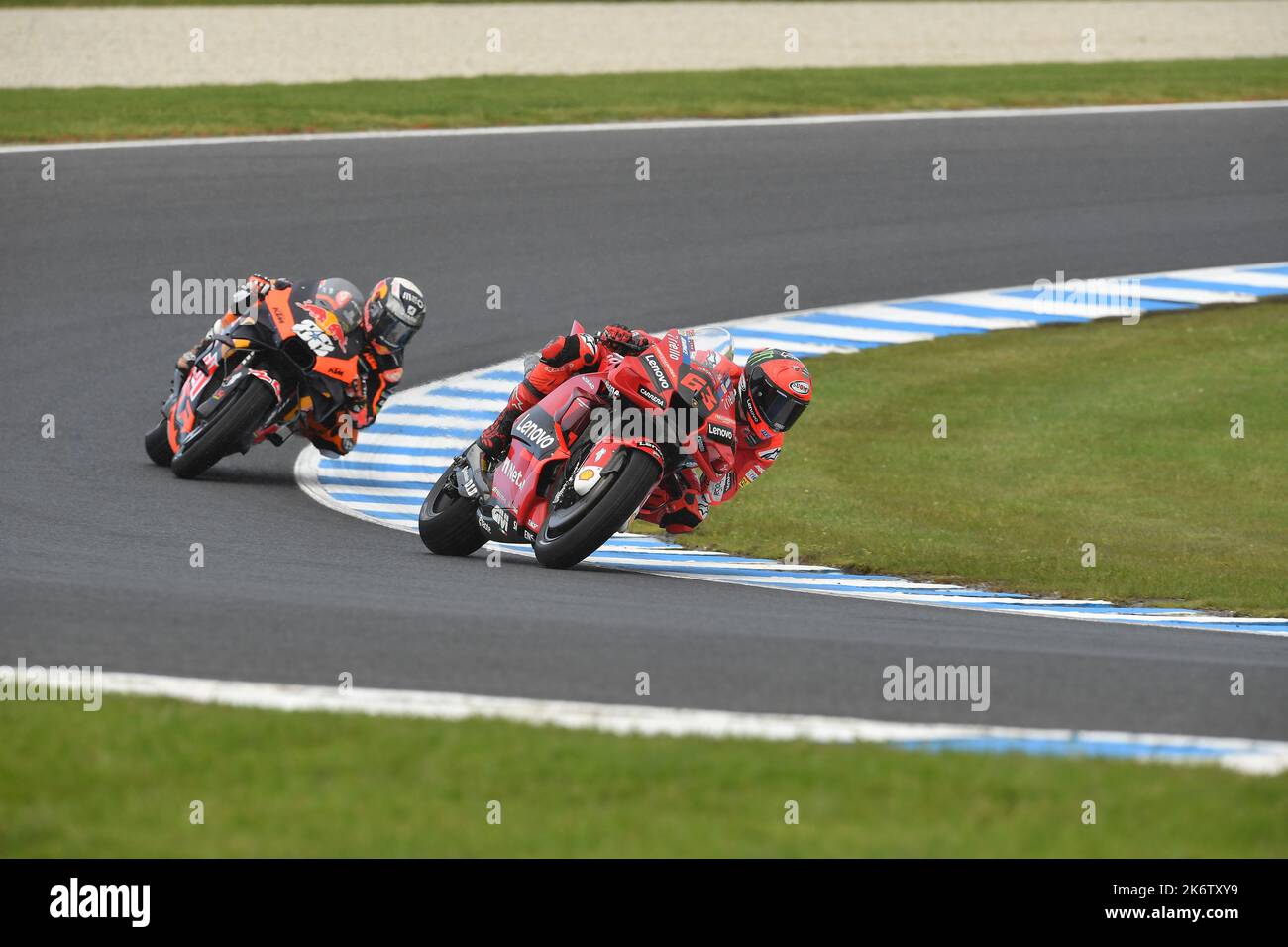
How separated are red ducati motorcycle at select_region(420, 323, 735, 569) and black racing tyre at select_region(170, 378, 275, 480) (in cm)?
192

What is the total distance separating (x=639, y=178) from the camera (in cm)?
2077

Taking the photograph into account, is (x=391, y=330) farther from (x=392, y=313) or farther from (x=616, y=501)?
(x=616, y=501)

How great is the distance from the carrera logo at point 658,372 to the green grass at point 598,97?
41.6 feet

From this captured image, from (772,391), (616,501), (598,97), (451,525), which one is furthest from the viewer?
(598,97)

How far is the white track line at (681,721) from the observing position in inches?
254

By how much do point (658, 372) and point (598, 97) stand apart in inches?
571

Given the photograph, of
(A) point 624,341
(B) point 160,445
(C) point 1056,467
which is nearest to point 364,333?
(B) point 160,445

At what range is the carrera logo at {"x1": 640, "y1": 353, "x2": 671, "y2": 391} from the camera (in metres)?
9.66

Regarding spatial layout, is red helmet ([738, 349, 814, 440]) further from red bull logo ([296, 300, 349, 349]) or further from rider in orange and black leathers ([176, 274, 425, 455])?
red bull logo ([296, 300, 349, 349])

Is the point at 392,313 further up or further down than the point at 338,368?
further up

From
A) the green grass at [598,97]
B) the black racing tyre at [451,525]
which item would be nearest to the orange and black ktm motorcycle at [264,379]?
the black racing tyre at [451,525]

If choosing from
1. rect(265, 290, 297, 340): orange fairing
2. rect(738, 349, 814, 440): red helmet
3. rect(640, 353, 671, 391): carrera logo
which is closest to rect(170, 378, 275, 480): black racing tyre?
rect(265, 290, 297, 340): orange fairing

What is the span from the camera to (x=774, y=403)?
10.0 m
